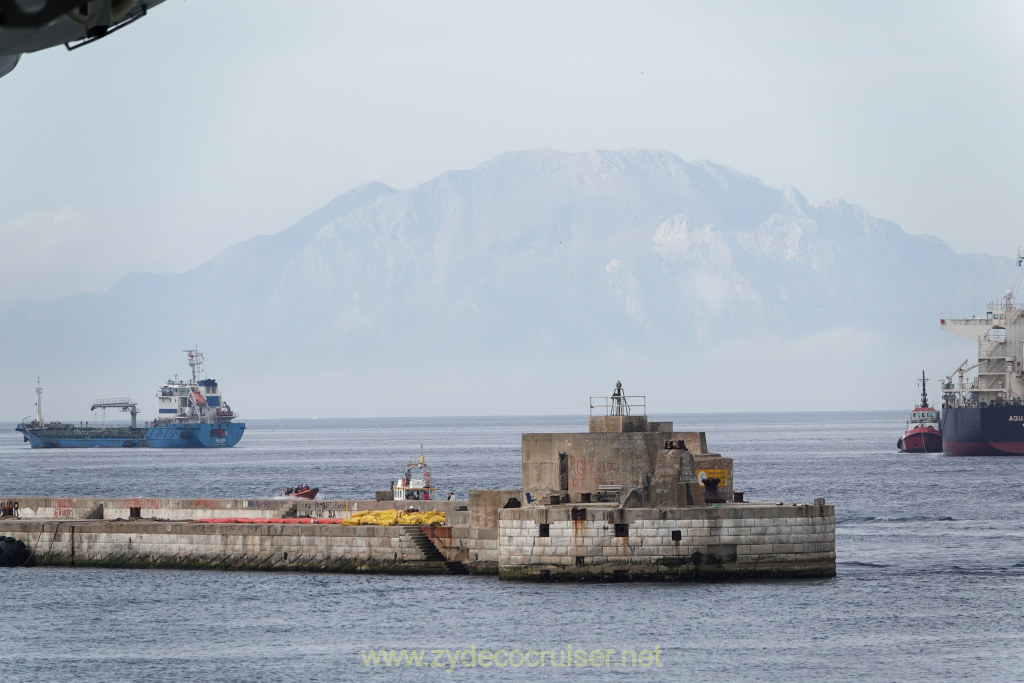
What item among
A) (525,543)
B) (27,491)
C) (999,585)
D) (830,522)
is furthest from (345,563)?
(27,491)

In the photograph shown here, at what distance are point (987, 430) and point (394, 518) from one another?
97153 millimetres

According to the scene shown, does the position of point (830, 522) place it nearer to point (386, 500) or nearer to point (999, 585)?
point (999, 585)

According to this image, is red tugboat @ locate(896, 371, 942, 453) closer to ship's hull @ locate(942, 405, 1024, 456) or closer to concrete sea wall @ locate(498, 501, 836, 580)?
ship's hull @ locate(942, 405, 1024, 456)

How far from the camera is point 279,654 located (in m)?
34.8

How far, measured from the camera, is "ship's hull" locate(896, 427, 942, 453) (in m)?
154

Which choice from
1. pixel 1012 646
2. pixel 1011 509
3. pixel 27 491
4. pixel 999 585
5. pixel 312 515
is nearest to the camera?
pixel 1012 646

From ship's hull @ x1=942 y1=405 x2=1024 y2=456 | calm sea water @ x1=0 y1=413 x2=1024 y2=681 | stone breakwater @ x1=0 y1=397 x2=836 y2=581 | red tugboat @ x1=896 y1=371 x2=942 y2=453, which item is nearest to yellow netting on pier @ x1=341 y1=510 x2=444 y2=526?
stone breakwater @ x1=0 y1=397 x2=836 y2=581

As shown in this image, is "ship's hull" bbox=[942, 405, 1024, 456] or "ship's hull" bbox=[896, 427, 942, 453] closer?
"ship's hull" bbox=[942, 405, 1024, 456]

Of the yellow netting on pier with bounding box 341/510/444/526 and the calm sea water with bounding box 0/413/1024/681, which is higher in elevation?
the yellow netting on pier with bounding box 341/510/444/526

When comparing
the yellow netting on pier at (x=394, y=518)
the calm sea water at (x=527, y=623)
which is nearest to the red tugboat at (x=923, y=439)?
the calm sea water at (x=527, y=623)

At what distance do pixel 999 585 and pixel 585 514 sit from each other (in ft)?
48.7

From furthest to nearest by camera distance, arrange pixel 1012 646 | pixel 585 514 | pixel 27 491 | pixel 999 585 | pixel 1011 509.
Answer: pixel 27 491
pixel 1011 509
pixel 999 585
pixel 585 514
pixel 1012 646

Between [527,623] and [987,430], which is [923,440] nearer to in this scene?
[987,430]

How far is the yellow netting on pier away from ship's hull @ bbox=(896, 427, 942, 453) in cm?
11649
